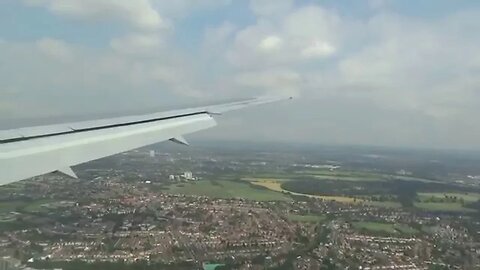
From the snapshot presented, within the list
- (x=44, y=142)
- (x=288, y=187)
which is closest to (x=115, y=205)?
(x=44, y=142)

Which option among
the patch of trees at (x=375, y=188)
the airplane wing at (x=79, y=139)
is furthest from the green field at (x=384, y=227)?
the airplane wing at (x=79, y=139)

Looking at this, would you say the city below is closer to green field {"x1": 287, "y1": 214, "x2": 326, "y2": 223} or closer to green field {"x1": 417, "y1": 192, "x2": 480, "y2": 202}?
green field {"x1": 287, "y1": 214, "x2": 326, "y2": 223}

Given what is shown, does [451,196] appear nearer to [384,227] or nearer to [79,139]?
[384,227]

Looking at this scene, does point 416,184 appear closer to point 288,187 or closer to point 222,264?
point 288,187

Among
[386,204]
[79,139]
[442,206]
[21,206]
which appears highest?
[79,139]

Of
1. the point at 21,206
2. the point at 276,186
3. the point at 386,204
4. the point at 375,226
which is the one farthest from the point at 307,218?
the point at 21,206

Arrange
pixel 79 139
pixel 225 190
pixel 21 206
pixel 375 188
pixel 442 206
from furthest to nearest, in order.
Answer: pixel 375 188, pixel 442 206, pixel 225 190, pixel 21 206, pixel 79 139

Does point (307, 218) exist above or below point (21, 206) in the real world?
below

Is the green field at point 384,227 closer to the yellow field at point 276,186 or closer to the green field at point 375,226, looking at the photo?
the green field at point 375,226
